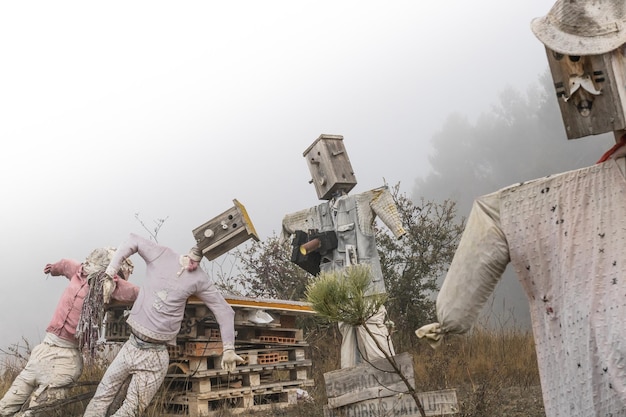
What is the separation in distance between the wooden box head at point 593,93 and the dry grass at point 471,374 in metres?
3.07

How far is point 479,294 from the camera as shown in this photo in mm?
2570

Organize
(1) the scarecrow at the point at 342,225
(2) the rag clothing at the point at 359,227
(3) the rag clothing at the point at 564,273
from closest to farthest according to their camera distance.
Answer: (3) the rag clothing at the point at 564,273 < (1) the scarecrow at the point at 342,225 < (2) the rag clothing at the point at 359,227

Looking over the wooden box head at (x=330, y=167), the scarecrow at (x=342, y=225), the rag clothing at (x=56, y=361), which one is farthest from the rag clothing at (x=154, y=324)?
the wooden box head at (x=330, y=167)

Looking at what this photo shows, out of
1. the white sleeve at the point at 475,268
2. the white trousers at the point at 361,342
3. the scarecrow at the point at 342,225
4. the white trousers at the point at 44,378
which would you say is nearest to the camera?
the white sleeve at the point at 475,268

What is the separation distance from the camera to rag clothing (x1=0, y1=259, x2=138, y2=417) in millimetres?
6371

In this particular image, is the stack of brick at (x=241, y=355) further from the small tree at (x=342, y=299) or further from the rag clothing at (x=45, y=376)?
the small tree at (x=342, y=299)

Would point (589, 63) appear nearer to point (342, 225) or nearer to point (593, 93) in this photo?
point (593, 93)

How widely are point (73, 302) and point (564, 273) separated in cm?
511

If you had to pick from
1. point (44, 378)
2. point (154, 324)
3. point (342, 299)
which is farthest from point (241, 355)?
point (342, 299)

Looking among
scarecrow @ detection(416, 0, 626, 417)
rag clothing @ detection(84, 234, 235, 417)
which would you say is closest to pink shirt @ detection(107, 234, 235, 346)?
rag clothing @ detection(84, 234, 235, 417)

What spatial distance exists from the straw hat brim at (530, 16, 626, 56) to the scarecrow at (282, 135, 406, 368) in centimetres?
380

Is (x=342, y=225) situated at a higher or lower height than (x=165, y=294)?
higher

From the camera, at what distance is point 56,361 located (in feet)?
21.0

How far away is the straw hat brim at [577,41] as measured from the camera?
2266 mm
